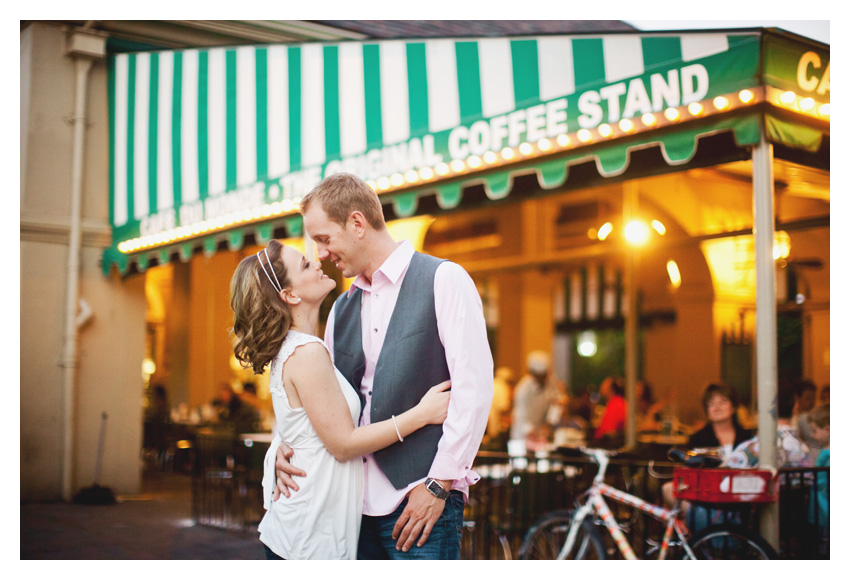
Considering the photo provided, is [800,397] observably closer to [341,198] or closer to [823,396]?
[823,396]

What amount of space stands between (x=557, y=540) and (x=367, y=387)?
112 inches

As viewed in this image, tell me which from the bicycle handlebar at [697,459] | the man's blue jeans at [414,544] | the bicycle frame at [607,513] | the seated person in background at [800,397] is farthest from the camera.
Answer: the seated person in background at [800,397]

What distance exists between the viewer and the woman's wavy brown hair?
8.26 ft

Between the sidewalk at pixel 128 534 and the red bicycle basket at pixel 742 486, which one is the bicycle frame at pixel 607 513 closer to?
the red bicycle basket at pixel 742 486

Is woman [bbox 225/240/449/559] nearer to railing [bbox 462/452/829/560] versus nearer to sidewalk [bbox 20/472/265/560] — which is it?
railing [bbox 462/452/829/560]

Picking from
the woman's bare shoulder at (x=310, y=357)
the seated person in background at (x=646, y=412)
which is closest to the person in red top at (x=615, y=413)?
the seated person in background at (x=646, y=412)

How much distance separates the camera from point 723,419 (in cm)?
542

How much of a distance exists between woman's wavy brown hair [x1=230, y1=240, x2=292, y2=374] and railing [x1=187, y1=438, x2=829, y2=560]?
3.08 m

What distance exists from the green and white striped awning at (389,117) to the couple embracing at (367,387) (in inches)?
95.0

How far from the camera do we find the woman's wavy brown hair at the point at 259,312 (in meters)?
2.52

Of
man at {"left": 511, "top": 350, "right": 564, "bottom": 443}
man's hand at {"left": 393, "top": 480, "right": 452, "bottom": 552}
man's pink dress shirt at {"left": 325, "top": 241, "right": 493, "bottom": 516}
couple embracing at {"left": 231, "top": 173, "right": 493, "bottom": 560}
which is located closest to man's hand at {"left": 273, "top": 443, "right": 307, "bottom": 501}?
couple embracing at {"left": 231, "top": 173, "right": 493, "bottom": 560}
